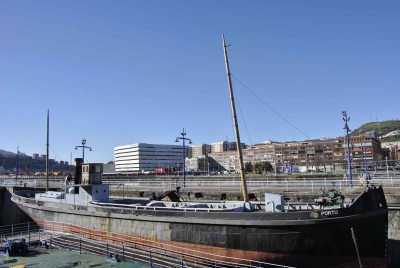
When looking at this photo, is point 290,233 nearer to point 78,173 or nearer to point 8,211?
point 78,173

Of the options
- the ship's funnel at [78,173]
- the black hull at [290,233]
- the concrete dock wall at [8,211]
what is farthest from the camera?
the concrete dock wall at [8,211]

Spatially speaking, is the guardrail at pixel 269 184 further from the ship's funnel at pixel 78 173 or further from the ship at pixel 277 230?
the ship at pixel 277 230

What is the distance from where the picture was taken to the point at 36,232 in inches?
1020

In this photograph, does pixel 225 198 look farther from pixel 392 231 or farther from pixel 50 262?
pixel 50 262

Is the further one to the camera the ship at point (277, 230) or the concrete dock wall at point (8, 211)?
the concrete dock wall at point (8, 211)

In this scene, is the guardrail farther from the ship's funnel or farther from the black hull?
the black hull

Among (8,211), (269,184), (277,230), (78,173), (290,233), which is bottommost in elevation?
(8,211)

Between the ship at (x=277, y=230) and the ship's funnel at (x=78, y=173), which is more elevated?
the ship's funnel at (x=78, y=173)

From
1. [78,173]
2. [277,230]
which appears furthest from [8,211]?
[277,230]

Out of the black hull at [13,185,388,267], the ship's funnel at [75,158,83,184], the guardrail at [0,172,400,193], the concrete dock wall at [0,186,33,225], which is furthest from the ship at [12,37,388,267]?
the concrete dock wall at [0,186,33,225]

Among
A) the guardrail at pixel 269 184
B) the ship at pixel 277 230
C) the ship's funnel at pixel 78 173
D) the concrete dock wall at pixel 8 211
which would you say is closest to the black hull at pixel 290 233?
the ship at pixel 277 230

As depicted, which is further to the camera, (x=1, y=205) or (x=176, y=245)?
(x=1, y=205)

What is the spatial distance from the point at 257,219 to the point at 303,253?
257cm

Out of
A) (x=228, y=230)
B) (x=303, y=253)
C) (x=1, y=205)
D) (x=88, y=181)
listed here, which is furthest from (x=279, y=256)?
(x=1, y=205)
